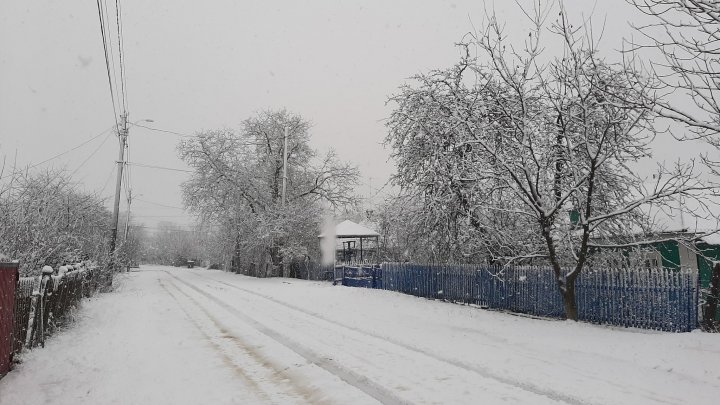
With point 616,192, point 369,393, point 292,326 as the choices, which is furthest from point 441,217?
point 369,393

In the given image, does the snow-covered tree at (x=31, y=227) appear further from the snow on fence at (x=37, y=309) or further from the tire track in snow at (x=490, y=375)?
the tire track in snow at (x=490, y=375)

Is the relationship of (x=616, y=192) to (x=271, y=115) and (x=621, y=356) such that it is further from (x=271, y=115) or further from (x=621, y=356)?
(x=271, y=115)

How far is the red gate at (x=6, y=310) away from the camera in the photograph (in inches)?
240

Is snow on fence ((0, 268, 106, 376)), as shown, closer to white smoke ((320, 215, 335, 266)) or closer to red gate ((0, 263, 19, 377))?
red gate ((0, 263, 19, 377))

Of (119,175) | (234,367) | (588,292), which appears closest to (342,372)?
(234,367)

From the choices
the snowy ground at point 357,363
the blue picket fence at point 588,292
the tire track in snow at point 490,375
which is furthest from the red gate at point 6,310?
the blue picket fence at point 588,292

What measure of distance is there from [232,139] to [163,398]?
1320 inches

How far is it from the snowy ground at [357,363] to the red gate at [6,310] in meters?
0.27

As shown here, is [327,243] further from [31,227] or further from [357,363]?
[357,363]

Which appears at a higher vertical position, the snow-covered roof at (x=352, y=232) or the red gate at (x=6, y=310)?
the snow-covered roof at (x=352, y=232)

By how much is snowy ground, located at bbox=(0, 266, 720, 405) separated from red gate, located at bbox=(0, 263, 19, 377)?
269 mm

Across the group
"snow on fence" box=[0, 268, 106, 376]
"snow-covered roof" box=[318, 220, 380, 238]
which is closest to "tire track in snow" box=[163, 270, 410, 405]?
"snow on fence" box=[0, 268, 106, 376]

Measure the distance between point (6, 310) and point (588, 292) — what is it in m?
12.1

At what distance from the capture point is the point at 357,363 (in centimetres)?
684
